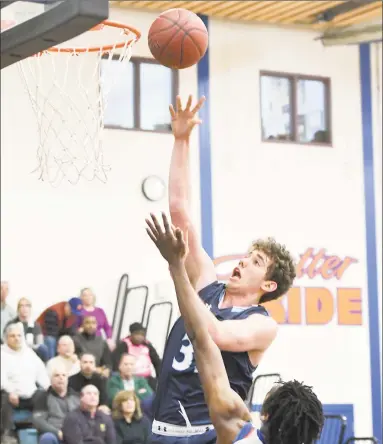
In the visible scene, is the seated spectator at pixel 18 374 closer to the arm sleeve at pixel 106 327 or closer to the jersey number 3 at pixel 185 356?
the arm sleeve at pixel 106 327

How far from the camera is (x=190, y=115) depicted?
5617mm

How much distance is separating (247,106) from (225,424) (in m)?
12.2

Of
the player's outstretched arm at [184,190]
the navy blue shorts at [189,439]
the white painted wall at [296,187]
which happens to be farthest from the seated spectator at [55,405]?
the navy blue shorts at [189,439]

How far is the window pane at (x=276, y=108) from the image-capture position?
52.9 feet

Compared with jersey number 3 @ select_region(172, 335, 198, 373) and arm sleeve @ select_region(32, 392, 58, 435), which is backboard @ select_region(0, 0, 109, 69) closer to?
jersey number 3 @ select_region(172, 335, 198, 373)

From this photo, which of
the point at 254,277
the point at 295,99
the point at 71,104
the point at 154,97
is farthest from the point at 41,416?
the point at 295,99

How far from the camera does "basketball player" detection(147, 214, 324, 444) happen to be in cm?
377

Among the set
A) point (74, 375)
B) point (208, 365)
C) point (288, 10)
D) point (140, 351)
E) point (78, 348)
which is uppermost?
point (288, 10)

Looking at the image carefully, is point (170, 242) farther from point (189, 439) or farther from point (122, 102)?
point (122, 102)

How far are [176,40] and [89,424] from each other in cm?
623

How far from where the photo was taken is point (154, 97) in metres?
15.3


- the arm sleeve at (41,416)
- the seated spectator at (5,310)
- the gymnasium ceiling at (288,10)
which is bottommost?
the arm sleeve at (41,416)

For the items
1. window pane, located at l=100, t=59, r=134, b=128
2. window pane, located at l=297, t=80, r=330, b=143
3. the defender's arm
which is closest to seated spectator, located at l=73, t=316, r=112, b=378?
window pane, located at l=100, t=59, r=134, b=128

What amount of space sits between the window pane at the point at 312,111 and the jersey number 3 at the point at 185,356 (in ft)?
37.5
